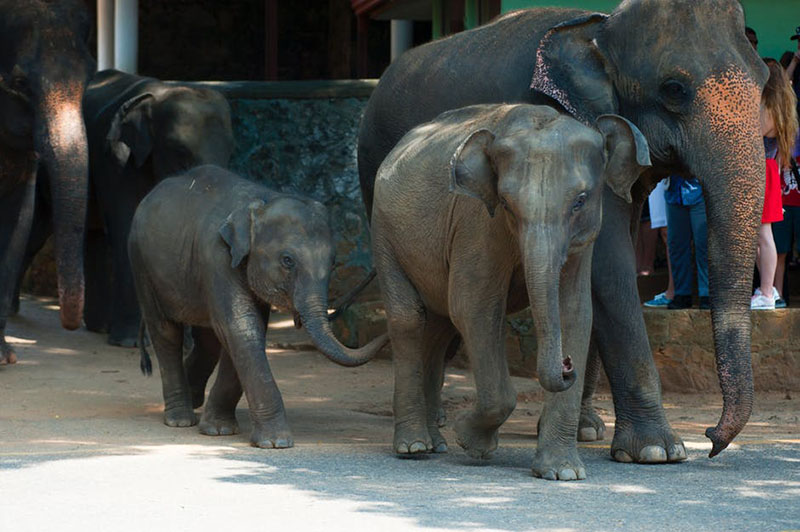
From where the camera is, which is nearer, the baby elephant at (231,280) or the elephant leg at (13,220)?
the baby elephant at (231,280)

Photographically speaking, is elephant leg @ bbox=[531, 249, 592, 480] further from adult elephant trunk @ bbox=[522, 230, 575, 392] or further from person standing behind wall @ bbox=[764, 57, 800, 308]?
person standing behind wall @ bbox=[764, 57, 800, 308]

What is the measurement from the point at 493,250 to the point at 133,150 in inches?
244

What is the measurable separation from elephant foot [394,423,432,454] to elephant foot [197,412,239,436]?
1211 mm

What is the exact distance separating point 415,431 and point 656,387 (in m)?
1.18

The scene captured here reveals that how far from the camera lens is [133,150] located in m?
13.4

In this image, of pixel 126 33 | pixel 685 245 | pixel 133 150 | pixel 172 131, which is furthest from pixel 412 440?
pixel 126 33

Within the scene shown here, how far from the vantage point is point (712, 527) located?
6.54 meters

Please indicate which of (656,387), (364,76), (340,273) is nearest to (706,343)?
(656,387)

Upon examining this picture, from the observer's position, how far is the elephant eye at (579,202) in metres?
7.36

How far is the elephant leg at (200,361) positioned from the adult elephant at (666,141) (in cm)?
245

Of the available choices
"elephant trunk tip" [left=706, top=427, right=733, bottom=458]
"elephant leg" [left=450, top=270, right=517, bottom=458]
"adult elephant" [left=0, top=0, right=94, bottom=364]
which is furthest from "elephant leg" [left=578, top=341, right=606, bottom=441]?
"adult elephant" [left=0, top=0, right=94, bottom=364]

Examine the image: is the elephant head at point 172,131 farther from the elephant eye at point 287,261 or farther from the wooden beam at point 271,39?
the wooden beam at point 271,39

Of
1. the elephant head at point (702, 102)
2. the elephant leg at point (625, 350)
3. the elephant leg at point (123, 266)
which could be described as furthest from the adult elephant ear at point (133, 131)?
the elephant leg at point (625, 350)

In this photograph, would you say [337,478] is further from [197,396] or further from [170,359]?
[197,396]
